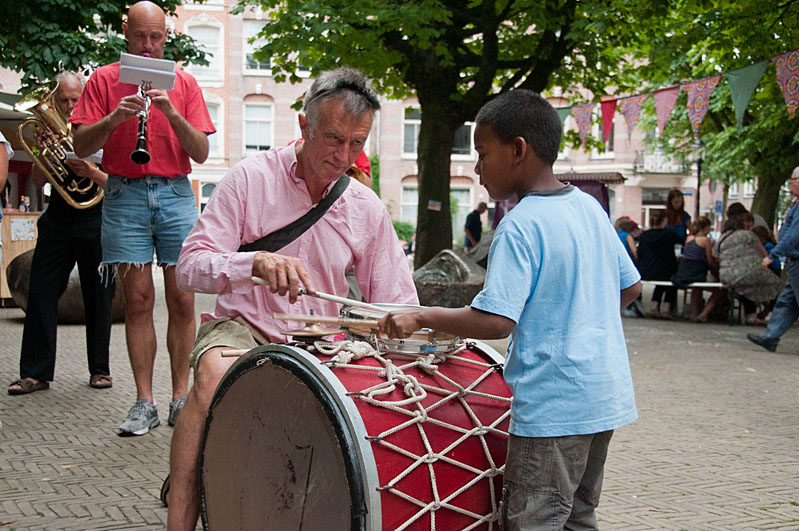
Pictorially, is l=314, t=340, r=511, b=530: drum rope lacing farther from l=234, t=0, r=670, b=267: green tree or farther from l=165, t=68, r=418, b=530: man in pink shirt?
l=234, t=0, r=670, b=267: green tree

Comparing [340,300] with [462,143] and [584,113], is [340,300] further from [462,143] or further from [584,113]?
[462,143]

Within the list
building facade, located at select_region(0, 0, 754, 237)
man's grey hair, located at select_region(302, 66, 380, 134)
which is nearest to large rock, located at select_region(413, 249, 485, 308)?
man's grey hair, located at select_region(302, 66, 380, 134)

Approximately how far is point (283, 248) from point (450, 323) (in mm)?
955

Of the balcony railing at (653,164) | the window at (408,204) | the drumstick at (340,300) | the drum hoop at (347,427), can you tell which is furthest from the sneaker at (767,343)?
the balcony railing at (653,164)

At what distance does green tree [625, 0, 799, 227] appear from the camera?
10.2 metres

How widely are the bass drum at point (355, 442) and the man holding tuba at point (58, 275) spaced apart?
10.1 ft

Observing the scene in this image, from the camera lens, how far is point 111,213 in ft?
13.0

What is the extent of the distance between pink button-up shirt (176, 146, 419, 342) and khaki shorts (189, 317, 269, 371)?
0.12 feet

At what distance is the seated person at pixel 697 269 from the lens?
1100cm

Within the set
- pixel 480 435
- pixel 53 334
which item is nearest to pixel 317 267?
pixel 480 435

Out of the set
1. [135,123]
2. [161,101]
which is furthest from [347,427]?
[135,123]

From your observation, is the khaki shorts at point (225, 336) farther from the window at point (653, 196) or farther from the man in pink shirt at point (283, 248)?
the window at point (653, 196)

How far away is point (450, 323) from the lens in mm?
2033

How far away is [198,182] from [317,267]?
31391 millimetres
